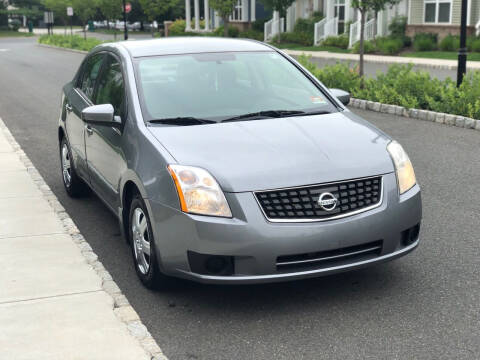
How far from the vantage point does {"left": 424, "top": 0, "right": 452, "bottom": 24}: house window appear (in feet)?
109

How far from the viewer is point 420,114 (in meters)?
13.4

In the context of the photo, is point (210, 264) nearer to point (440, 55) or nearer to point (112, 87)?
point (112, 87)

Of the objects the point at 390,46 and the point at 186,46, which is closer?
the point at 186,46

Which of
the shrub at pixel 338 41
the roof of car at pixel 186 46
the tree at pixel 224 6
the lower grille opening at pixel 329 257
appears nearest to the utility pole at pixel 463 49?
the roof of car at pixel 186 46

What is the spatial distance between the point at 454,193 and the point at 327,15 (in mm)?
33601

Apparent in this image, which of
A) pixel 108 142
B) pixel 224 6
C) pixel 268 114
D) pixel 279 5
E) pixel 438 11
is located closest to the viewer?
pixel 268 114

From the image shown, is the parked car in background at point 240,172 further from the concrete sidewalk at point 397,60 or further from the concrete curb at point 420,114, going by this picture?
the concrete sidewalk at point 397,60

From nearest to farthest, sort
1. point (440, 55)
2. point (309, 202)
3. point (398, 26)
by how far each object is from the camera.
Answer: point (309, 202) < point (440, 55) < point (398, 26)

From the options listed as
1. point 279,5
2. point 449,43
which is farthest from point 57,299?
point 279,5

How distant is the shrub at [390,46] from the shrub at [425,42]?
0.70 meters

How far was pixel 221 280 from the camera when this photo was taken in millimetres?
4715

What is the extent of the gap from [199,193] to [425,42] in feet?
93.6

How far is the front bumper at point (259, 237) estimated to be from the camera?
458cm

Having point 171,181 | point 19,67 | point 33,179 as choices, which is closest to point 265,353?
point 171,181
